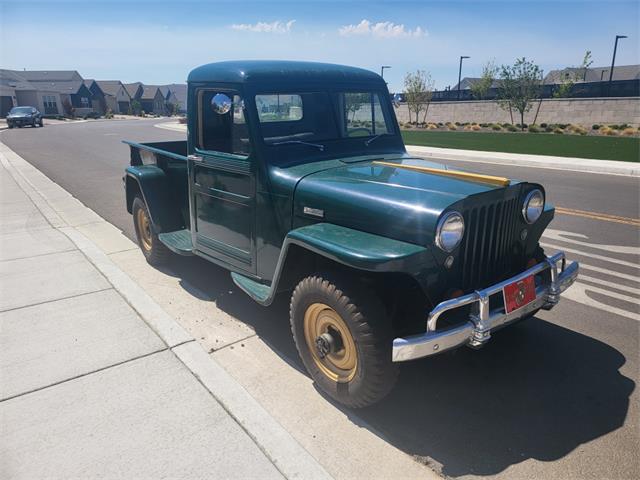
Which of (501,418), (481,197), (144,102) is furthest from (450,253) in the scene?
(144,102)

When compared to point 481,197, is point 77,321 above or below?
below

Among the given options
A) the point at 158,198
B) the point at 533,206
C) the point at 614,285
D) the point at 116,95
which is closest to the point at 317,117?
the point at 533,206

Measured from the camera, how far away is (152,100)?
87.9 meters

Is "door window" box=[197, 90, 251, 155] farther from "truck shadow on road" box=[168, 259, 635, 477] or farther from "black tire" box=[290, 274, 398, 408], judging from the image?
"truck shadow on road" box=[168, 259, 635, 477]

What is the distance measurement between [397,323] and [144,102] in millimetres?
95301

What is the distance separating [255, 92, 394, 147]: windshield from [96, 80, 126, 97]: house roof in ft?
282

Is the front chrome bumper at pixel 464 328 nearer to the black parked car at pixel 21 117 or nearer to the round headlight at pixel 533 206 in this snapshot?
the round headlight at pixel 533 206

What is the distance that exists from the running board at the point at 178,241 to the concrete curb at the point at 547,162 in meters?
11.3

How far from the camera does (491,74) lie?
46.1m

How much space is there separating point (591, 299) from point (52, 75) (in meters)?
82.4

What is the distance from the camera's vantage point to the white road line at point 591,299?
400cm

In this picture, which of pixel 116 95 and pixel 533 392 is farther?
pixel 116 95

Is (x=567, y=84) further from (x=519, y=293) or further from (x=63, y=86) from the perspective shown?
(x=63, y=86)

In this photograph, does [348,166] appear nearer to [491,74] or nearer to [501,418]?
[501,418]
